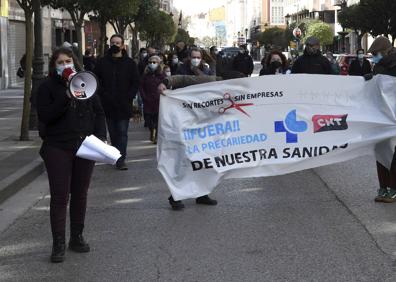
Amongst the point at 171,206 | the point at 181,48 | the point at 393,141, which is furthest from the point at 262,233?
the point at 181,48

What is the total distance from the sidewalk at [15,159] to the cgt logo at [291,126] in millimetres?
3326

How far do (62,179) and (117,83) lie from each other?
473 cm

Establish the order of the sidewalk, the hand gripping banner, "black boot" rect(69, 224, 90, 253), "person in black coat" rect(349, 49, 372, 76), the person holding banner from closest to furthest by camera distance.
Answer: "black boot" rect(69, 224, 90, 253)
the hand gripping banner
the person holding banner
the sidewalk
"person in black coat" rect(349, 49, 372, 76)

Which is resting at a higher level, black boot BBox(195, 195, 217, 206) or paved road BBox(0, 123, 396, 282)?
black boot BBox(195, 195, 217, 206)

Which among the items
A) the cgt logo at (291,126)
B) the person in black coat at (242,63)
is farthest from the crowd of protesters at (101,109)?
the person in black coat at (242,63)

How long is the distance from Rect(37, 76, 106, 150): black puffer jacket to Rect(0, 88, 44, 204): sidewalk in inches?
118

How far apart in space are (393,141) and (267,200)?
1.55 metres

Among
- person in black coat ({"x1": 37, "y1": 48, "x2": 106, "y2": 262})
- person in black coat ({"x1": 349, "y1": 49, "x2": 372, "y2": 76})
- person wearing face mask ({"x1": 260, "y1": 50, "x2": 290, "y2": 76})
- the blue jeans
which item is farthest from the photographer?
person in black coat ({"x1": 349, "y1": 49, "x2": 372, "y2": 76})

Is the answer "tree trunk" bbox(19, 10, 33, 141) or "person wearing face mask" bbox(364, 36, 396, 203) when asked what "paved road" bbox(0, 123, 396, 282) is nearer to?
"person wearing face mask" bbox(364, 36, 396, 203)

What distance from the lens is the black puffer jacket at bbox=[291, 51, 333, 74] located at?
428 inches

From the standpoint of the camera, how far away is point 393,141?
25.9 feet

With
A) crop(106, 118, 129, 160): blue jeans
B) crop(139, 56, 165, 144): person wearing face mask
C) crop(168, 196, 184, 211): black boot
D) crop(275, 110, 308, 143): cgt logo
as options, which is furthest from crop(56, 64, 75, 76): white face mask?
crop(139, 56, 165, 144): person wearing face mask

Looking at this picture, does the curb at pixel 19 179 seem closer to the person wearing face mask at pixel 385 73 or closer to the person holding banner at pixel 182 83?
the person holding banner at pixel 182 83

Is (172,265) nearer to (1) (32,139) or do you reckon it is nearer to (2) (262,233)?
(2) (262,233)
